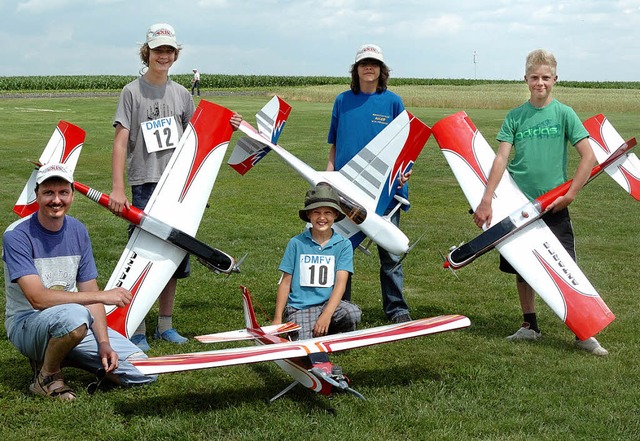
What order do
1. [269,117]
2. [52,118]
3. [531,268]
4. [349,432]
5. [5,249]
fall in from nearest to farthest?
[349,432] < [5,249] < [531,268] < [269,117] < [52,118]

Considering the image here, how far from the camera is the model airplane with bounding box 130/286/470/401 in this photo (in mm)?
4496

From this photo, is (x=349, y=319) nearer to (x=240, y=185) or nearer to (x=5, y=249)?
(x=5, y=249)

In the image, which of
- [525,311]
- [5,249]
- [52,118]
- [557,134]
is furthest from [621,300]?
[52,118]

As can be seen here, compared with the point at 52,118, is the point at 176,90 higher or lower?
higher

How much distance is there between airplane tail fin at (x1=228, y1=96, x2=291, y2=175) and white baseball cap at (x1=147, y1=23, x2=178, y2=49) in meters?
1.23

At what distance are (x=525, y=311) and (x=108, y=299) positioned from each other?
355 centimetres

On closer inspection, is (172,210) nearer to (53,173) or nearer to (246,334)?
(246,334)

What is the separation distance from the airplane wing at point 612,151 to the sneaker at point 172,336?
12.2 feet

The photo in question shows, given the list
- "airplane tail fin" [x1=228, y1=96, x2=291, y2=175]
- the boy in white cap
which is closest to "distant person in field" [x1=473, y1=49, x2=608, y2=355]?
"airplane tail fin" [x1=228, y1=96, x2=291, y2=175]

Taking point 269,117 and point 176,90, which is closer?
point 176,90

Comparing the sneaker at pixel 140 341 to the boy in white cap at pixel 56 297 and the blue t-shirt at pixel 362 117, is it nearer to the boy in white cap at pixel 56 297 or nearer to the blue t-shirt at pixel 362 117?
the boy in white cap at pixel 56 297

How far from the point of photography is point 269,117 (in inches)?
276

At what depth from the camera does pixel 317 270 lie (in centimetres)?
570

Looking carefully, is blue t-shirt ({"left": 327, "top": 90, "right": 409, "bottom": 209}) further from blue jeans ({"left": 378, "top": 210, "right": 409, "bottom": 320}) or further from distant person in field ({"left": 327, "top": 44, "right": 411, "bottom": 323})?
blue jeans ({"left": 378, "top": 210, "right": 409, "bottom": 320})
